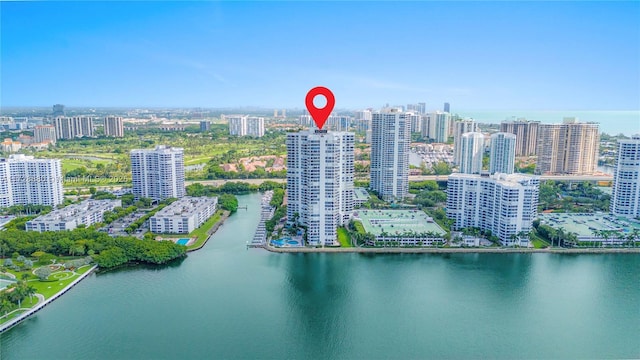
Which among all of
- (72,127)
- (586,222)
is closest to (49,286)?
(586,222)

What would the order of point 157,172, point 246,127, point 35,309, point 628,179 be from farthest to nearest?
point 246,127, point 157,172, point 628,179, point 35,309

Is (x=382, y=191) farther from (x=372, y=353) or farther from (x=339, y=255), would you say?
(x=372, y=353)

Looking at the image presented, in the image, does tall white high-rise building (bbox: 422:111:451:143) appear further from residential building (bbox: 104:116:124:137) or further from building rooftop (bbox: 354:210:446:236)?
residential building (bbox: 104:116:124:137)

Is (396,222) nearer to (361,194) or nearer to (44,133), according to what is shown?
(361,194)

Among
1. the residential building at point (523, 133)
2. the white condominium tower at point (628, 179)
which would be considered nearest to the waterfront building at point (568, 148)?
the residential building at point (523, 133)

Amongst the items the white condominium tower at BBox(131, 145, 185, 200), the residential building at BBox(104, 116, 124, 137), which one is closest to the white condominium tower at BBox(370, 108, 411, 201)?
the white condominium tower at BBox(131, 145, 185, 200)

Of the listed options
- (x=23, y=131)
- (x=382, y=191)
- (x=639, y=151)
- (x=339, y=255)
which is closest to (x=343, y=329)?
(x=339, y=255)

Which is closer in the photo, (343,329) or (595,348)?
(595,348)
